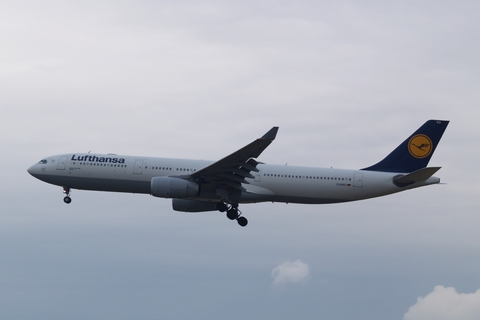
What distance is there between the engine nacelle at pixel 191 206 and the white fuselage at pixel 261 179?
2.58m

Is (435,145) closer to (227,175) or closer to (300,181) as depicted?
(300,181)

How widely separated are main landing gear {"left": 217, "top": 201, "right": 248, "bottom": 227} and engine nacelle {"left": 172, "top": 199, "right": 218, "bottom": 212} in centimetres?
152

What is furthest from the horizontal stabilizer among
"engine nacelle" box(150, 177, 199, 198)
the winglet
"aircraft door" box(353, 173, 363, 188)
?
"engine nacelle" box(150, 177, 199, 198)

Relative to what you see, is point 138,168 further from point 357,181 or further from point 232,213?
point 357,181

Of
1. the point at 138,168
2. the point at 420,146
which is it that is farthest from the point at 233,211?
the point at 420,146

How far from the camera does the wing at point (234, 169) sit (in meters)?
35.2

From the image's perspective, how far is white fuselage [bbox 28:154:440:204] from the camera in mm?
38375

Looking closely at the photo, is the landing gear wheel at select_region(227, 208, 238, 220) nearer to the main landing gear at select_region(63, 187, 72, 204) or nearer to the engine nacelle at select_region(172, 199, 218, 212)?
the engine nacelle at select_region(172, 199, 218, 212)

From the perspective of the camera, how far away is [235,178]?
3728 centimetres

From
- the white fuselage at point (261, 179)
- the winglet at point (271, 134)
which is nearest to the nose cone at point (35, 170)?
the white fuselage at point (261, 179)

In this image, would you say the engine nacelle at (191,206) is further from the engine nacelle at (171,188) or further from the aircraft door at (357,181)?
the aircraft door at (357,181)

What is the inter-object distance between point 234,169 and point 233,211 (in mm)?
3684

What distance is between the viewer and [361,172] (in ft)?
129

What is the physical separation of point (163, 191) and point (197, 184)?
2016mm
